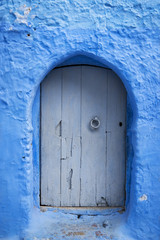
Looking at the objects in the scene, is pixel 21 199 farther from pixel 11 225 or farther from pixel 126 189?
pixel 126 189

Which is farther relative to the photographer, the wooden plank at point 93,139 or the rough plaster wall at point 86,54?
the wooden plank at point 93,139

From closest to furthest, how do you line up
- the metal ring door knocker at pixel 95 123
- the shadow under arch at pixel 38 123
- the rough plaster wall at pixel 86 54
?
the rough plaster wall at pixel 86 54, the shadow under arch at pixel 38 123, the metal ring door knocker at pixel 95 123

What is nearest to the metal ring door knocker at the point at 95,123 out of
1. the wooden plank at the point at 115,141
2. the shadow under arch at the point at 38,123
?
the wooden plank at the point at 115,141

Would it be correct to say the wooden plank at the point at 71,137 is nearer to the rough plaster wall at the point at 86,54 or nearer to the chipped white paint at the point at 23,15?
the rough plaster wall at the point at 86,54

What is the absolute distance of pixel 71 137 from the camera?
281 centimetres

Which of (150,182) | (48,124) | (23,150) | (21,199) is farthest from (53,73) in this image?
(150,182)

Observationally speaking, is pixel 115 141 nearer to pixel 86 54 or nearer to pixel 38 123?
pixel 38 123

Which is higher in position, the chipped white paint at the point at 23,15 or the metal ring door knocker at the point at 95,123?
the chipped white paint at the point at 23,15

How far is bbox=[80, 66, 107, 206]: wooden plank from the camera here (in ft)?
9.04

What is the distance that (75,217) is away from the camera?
9.13ft

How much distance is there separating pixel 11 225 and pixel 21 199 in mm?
303

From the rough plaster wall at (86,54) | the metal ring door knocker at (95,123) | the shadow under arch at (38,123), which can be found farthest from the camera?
the metal ring door knocker at (95,123)

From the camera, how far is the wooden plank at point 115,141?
109 inches

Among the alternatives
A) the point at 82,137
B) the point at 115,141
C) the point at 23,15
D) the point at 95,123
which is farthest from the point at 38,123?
the point at 23,15
